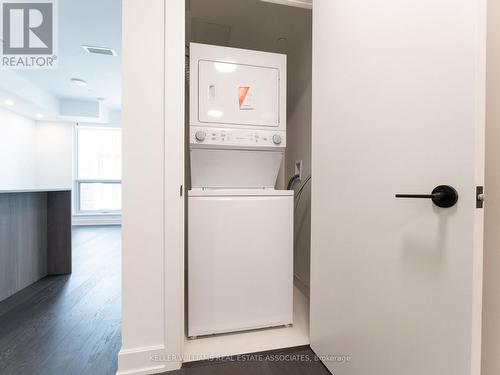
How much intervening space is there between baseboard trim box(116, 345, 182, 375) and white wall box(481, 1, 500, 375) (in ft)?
4.27

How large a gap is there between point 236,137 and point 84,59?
10.5 feet

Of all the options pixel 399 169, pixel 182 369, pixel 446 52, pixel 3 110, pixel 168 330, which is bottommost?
pixel 182 369

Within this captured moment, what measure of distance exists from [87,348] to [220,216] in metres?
1.09

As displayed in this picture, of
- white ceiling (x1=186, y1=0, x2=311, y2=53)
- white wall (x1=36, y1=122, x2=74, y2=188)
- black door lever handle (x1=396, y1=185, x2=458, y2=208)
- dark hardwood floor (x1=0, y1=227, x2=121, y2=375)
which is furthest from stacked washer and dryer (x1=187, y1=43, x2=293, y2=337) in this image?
white wall (x1=36, y1=122, x2=74, y2=188)

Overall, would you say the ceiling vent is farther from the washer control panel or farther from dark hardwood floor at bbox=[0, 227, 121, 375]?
dark hardwood floor at bbox=[0, 227, 121, 375]

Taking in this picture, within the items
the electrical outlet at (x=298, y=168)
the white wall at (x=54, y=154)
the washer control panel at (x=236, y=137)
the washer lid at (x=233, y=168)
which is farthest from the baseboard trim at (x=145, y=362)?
the white wall at (x=54, y=154)

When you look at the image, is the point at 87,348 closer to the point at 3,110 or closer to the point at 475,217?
the point at 475,217

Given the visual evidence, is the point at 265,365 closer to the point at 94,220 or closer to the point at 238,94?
the point at 238,94

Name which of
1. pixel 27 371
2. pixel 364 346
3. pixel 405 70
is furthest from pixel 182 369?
pixel 405 70

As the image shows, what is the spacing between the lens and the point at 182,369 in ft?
4.11

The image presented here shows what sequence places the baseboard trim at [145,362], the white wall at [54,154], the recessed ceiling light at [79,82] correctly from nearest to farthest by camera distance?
the baseboard trim at [145,362], the recessed ceiling light at [79,82], the white wall at [54,154]

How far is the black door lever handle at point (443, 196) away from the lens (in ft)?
2.26

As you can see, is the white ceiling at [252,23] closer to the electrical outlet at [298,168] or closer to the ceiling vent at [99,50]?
the electrical outlet at [298,168]

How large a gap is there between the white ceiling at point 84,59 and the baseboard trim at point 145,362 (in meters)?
2.80
